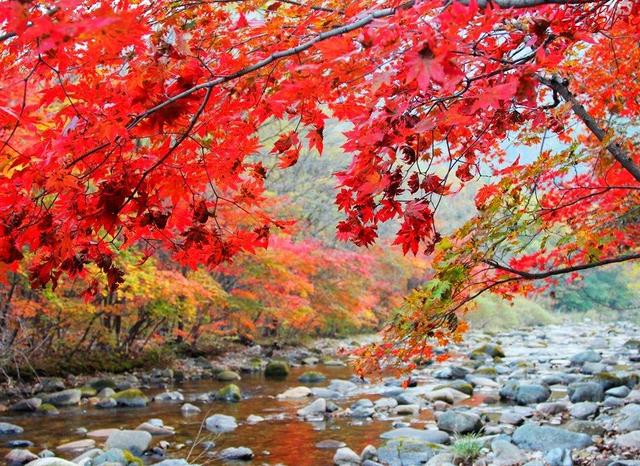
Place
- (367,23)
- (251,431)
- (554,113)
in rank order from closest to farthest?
(367,23) → (554,113) → (251,431)

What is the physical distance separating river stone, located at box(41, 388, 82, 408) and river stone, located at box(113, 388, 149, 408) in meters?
0.61

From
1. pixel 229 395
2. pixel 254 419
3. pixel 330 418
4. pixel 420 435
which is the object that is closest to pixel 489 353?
pixel 229 395

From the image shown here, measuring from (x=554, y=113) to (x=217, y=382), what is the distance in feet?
33.7

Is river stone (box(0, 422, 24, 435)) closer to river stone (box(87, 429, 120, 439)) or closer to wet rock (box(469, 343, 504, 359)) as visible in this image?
river stone (box(87, 429, 120, 439))

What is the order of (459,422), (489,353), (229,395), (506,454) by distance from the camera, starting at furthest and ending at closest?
(489,353)
(229,395)
(459,422)
(506,454)

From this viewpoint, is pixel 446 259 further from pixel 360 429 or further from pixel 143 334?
pixel 143 334

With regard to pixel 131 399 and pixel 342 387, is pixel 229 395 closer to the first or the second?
pixel 131 399

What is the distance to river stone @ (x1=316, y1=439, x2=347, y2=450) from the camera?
7250 mm

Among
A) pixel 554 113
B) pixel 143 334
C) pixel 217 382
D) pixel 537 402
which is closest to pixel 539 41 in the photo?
pixel 554 113

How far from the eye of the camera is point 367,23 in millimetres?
1729

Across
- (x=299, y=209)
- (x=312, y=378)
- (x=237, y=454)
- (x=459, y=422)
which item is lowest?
(x=312, y=378)

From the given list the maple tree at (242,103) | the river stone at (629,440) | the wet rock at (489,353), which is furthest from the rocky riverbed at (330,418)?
the maple tree at (242,103)

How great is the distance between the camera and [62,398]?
9805 mm

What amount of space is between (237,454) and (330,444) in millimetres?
1153
